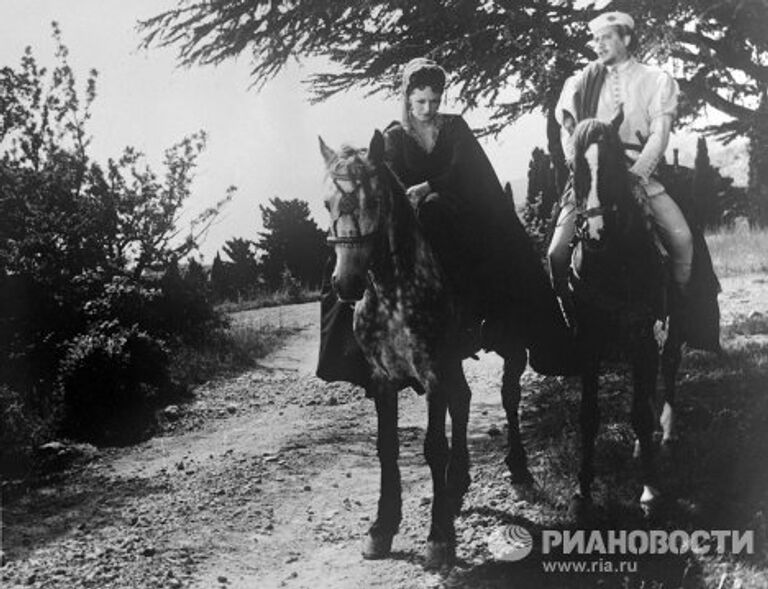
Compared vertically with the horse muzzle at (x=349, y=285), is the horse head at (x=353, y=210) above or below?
above

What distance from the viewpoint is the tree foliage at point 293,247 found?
22.1 meters

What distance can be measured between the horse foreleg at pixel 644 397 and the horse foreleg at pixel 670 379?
1087mm

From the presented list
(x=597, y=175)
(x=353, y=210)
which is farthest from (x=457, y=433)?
(x=597, y=175)

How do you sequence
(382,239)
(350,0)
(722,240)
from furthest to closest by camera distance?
(722,240)
(350,0)
(382,239)

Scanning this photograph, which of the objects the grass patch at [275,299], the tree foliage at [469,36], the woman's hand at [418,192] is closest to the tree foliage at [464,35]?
the tree foliage at [469,36]

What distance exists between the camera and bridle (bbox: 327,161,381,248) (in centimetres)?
432

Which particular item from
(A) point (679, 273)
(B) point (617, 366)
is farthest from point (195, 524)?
(B) point (617, 366)

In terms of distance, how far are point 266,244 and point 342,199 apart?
18.6 metres

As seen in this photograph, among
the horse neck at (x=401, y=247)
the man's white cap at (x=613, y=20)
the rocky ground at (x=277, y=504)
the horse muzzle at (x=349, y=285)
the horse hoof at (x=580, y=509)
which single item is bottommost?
the rocky ground at (x=277, y=504)

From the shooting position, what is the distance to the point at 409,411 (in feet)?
31.1

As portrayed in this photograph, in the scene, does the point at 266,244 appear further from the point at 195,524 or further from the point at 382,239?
the point at 382,239

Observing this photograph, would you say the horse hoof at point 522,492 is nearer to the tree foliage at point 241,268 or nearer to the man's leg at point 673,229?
the man's leg at point 673,229

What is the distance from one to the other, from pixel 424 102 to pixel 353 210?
1055 mm

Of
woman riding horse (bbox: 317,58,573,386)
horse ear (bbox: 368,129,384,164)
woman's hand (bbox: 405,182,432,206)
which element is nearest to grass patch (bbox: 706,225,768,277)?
woman riding horse (bbox: 317,58,573,386)
